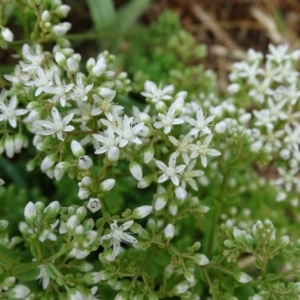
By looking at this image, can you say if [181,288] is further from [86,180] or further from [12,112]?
[12,112]

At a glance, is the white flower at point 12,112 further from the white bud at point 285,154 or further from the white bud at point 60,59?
the white bud at point 285,154

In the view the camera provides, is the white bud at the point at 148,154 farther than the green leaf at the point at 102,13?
No

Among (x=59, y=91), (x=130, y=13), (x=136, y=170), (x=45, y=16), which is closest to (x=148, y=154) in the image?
(x=136, y=170)

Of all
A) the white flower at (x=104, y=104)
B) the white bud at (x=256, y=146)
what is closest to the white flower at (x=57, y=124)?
the white flower at (x=104, y=104)

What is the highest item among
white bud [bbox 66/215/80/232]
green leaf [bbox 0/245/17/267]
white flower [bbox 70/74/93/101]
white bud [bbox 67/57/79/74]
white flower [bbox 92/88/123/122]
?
white bud [bbox 67/57/79/74]

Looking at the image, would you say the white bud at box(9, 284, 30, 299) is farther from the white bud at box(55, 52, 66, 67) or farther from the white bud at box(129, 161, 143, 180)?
the white bud at box(55, 52, 66, 67)

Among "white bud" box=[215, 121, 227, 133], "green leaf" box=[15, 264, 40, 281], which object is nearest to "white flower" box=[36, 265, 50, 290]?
"green leaf" box=[15, 264, 40, 281]
